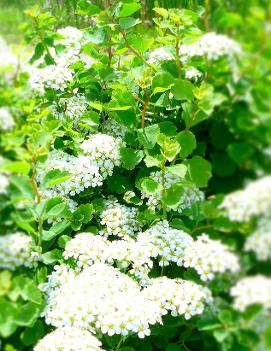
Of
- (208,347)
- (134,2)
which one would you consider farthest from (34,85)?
(208,347)

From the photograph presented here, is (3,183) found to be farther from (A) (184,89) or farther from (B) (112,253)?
(A) (184,89)

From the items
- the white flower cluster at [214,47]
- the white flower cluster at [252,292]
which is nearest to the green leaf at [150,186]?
the white flower cluster at [214,47]

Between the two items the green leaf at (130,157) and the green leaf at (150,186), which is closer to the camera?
the green leaf at (150,186)

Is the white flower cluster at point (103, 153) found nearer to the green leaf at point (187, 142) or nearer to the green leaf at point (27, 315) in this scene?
the green leaf at point (187, 142)

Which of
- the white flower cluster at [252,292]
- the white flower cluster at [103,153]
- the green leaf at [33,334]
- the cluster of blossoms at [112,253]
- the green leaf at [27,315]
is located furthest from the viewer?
the white flower cluster at [103,153]

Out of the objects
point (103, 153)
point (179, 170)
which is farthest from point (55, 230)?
point (179, 170)

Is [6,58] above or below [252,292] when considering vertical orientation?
above
